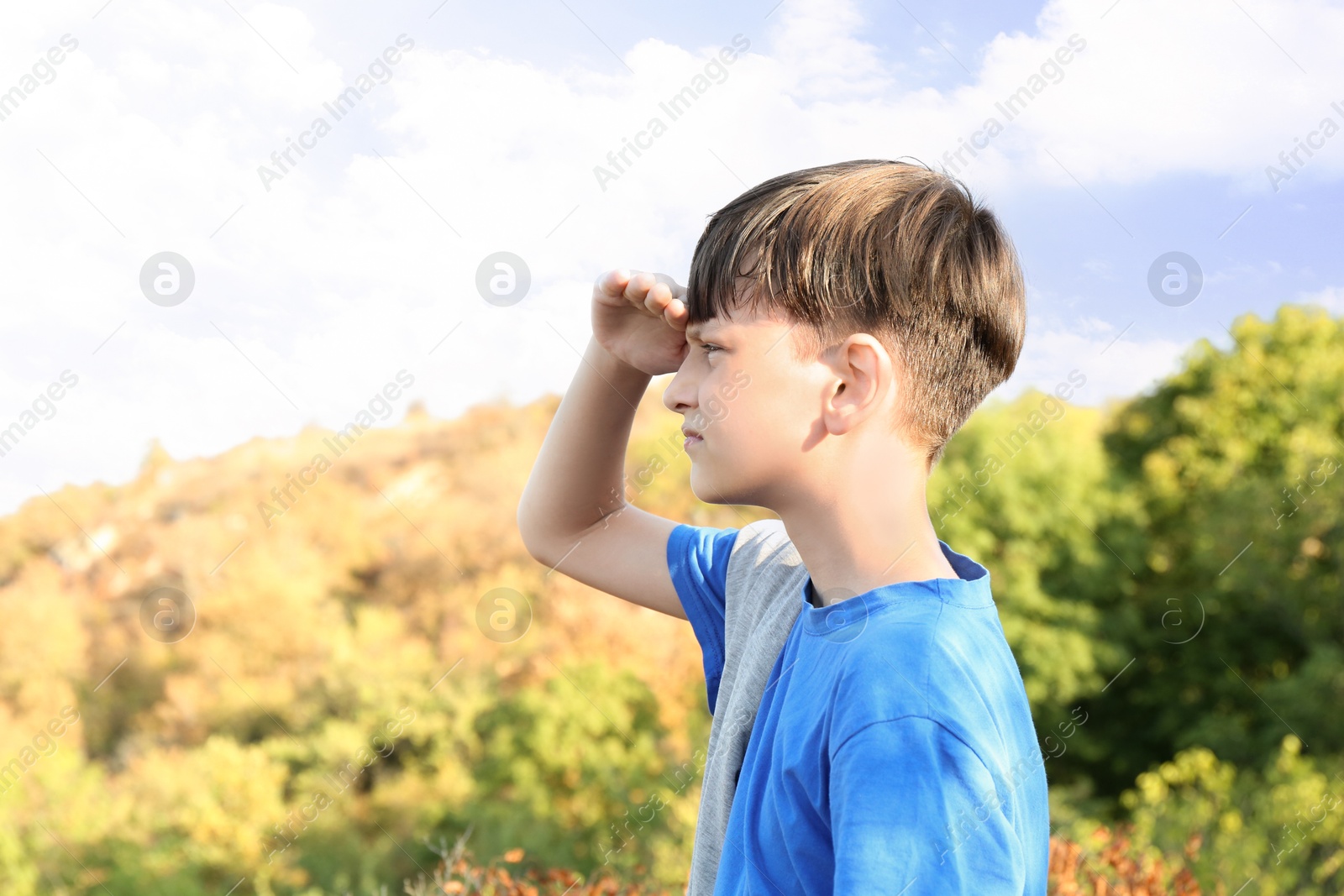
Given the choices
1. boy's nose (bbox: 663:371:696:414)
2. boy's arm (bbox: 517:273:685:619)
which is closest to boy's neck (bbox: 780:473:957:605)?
boy's nose (bbox: 663:371:696:414)

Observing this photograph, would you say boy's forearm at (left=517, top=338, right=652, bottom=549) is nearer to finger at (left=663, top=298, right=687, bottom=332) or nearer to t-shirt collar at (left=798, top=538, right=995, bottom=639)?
finger at (left=663, top=298, right=687, bottom=332)

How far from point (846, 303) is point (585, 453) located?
596 mm

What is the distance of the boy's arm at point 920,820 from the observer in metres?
0.88

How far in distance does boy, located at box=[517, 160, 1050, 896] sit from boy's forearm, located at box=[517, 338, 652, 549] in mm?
56

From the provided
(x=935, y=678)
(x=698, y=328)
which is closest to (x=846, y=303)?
(x=698, y=328)

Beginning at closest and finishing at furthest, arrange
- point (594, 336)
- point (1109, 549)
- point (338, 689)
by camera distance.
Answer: point (594, 336)
point (338, 689)
point (1109, 549)

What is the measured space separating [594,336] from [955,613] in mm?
735

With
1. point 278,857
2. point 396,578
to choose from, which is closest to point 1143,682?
point 396,578

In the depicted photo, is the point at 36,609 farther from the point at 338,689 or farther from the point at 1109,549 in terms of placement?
the point at 1109,549

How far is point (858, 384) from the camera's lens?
1212 millimetres

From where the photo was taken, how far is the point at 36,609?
1106cm

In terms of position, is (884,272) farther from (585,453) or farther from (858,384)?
(585,453)

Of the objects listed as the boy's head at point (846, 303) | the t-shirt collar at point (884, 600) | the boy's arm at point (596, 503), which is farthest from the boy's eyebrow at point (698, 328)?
the t-shirt collar at point (884, 600)

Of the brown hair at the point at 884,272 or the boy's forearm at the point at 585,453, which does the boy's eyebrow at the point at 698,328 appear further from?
the boy's forearm at the point at 585,453
